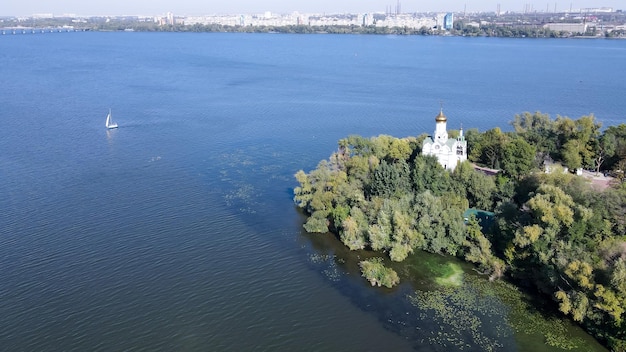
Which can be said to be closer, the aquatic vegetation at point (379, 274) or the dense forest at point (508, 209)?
the dense forest at point (508, 209)

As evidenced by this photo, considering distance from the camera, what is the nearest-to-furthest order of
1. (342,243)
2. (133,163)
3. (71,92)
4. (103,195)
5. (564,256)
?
(564,256)
(342,243)
(103,195)
(133,163)
(71,92)

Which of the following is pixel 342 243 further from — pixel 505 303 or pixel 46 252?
pixel 46 252

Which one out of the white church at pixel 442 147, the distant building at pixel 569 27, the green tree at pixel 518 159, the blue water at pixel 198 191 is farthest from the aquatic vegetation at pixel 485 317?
the distant building at pixel 569 27

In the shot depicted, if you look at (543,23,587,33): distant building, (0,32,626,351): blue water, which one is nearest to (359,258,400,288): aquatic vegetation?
(0,32,626,351): blue water

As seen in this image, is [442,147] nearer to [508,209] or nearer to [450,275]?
[508,209]

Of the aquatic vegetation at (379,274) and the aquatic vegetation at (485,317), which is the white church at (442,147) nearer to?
the aquatic vegetation at (485,317)

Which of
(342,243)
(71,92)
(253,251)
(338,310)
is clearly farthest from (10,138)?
(338,310)

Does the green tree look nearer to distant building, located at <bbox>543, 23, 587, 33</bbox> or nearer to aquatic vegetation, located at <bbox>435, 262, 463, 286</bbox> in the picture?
aquatic vegetation, located at <bbox>435, 262, 463, 286</bbox>
